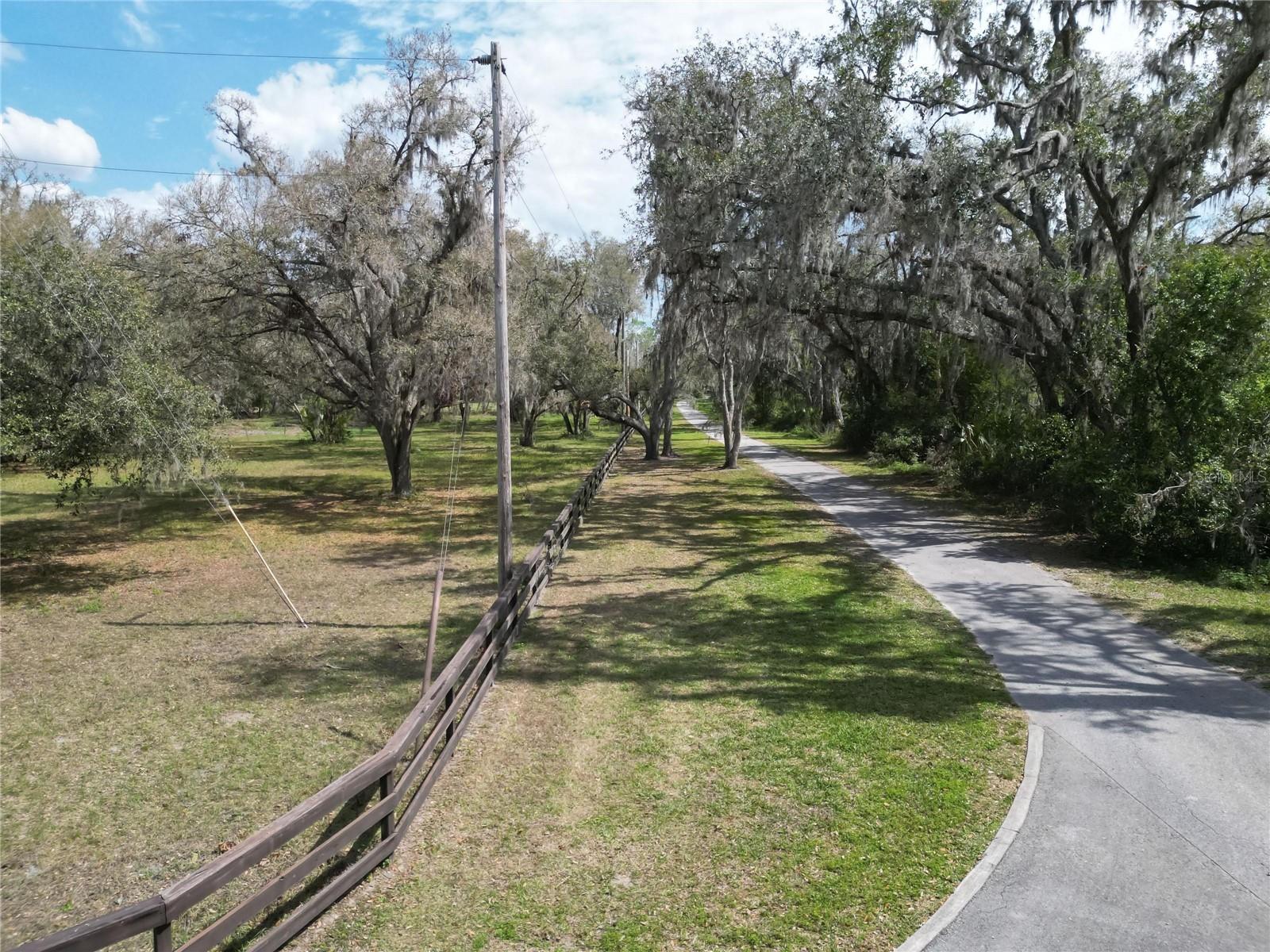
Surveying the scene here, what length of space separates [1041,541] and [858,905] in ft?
37.8

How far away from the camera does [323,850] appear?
454cm

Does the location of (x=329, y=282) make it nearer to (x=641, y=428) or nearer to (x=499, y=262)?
(x=499, y=262)

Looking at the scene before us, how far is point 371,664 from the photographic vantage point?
9203 millimetres

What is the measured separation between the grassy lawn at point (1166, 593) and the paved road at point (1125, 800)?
35 centimetres

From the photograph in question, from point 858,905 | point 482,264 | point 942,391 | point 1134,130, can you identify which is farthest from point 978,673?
point 942,391

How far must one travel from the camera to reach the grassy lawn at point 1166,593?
8.53 metres

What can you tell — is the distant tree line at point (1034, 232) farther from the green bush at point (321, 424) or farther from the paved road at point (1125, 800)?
the green bush at point (321, 424)

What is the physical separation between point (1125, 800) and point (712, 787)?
8.89ft

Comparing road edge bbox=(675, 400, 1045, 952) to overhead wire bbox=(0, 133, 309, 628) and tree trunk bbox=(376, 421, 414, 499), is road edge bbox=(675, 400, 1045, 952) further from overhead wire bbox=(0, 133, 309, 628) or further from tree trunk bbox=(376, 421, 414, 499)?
tree trunk bbox=(376, 421, 414, 499)

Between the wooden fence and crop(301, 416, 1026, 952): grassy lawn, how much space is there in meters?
0.16

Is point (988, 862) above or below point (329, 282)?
below

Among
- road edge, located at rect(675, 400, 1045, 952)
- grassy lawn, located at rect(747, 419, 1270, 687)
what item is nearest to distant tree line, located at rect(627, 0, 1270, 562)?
grassy lawn, located at rect(747, 419, 1270, 687)

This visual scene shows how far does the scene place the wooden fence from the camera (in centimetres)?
345

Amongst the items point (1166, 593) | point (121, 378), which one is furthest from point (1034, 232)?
point (121, 378)
